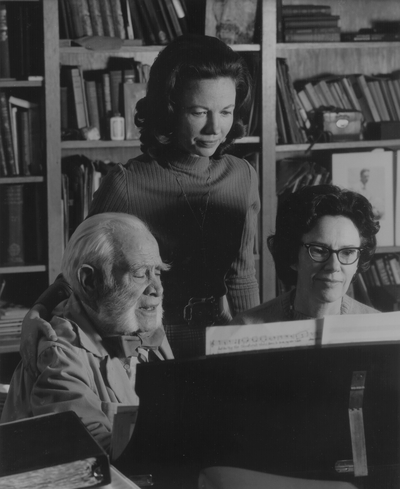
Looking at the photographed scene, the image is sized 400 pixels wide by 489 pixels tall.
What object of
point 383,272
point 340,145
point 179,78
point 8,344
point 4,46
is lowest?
point 8,344

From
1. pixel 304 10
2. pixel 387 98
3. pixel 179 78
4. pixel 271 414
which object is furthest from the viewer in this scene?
pixel 387 98

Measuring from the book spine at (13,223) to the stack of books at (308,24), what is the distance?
1.13m

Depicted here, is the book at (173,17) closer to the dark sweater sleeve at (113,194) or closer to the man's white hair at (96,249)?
the dark sweater sleeve at (113,194)

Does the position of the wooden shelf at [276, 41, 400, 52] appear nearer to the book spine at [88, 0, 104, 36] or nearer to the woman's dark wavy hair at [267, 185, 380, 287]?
the book spine at [88, 0, 104, 36]

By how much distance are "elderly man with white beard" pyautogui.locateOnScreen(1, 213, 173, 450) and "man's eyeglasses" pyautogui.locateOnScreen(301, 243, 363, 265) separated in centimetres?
36

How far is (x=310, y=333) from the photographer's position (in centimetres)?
107

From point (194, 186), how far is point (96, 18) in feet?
3.08

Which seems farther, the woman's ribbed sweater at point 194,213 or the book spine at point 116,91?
the book spine at point 116,91

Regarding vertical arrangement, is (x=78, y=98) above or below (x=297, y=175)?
above

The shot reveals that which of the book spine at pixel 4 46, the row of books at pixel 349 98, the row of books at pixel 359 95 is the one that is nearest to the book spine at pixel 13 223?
the book spine at pixel 4 46

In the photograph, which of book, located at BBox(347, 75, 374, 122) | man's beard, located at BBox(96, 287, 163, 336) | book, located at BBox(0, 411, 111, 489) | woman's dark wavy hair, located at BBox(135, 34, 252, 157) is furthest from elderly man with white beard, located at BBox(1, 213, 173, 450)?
book, located at BBox(347, 75, 374, 122)

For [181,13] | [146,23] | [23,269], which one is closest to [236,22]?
[181,13]

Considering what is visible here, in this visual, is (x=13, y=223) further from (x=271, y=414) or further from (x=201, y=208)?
(x=271, y=414)

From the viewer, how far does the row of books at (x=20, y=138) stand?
2475mm
